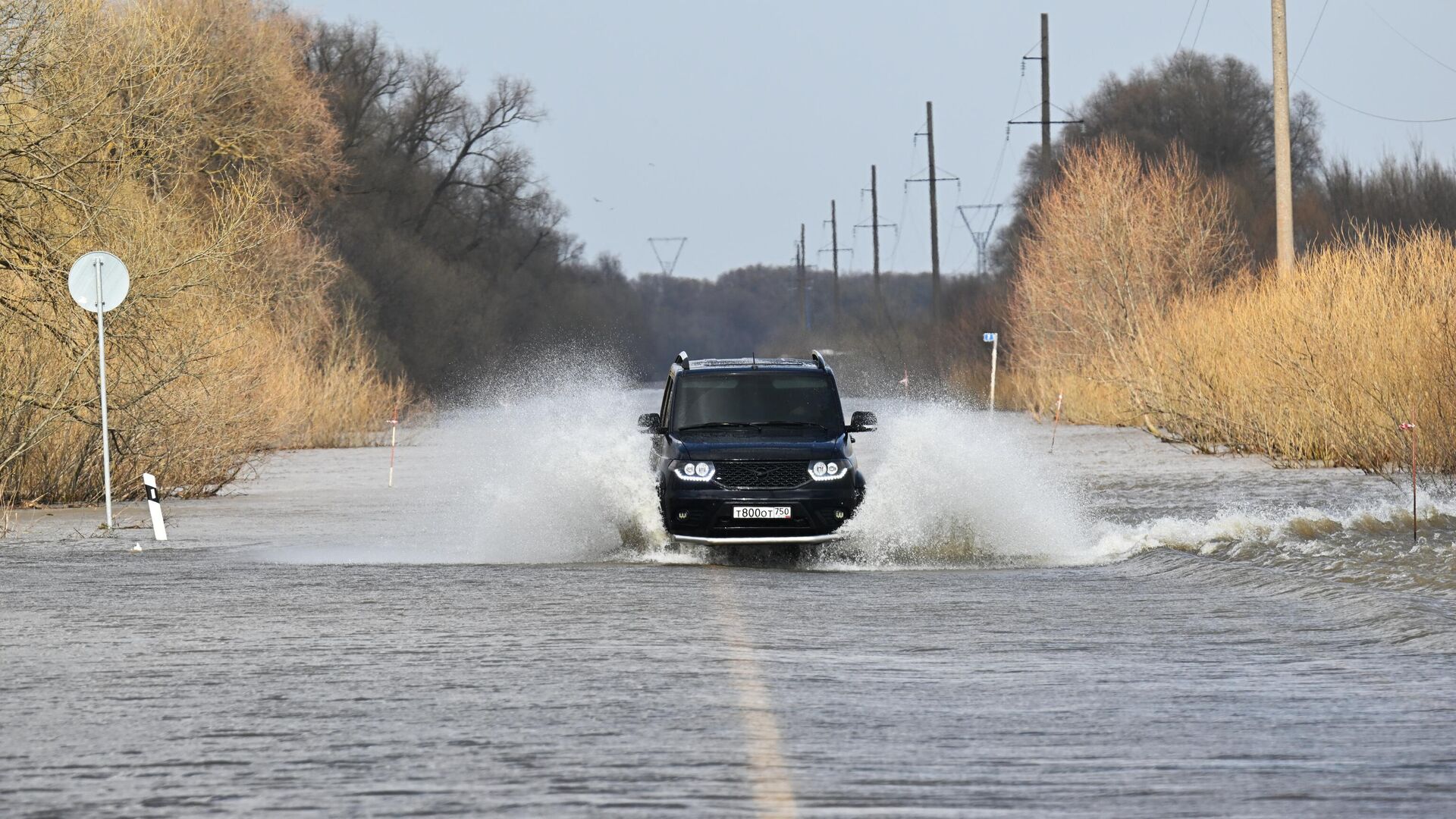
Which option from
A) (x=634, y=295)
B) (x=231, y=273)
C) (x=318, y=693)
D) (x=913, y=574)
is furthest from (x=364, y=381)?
(x=634, y=295)

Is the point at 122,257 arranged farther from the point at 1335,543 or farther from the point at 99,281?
the point at 1335,543

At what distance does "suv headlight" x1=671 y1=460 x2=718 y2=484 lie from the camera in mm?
18344

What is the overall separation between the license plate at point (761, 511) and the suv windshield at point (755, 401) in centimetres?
132

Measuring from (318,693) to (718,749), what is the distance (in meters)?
2.73

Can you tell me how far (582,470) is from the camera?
68.0 feet

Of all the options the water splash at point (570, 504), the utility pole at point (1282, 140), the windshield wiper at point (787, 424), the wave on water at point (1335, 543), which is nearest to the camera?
the wave on water at point (1335, 543)

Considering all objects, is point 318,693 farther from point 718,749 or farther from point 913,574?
point 913,574

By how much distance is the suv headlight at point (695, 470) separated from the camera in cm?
1834

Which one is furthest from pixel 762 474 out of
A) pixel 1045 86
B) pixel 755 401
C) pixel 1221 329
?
pixel 1045 86

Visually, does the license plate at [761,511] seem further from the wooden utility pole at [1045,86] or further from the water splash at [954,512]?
the wooden utility pole at [1045,86]

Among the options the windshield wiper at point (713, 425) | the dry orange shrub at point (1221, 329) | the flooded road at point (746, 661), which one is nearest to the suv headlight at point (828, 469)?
the flooded road at point (746, 661)

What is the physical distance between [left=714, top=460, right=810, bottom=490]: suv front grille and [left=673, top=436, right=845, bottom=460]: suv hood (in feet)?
0.16

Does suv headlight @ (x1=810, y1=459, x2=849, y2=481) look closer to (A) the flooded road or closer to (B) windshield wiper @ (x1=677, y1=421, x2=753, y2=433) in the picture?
(A) the flooded road

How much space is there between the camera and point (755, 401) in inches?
779
